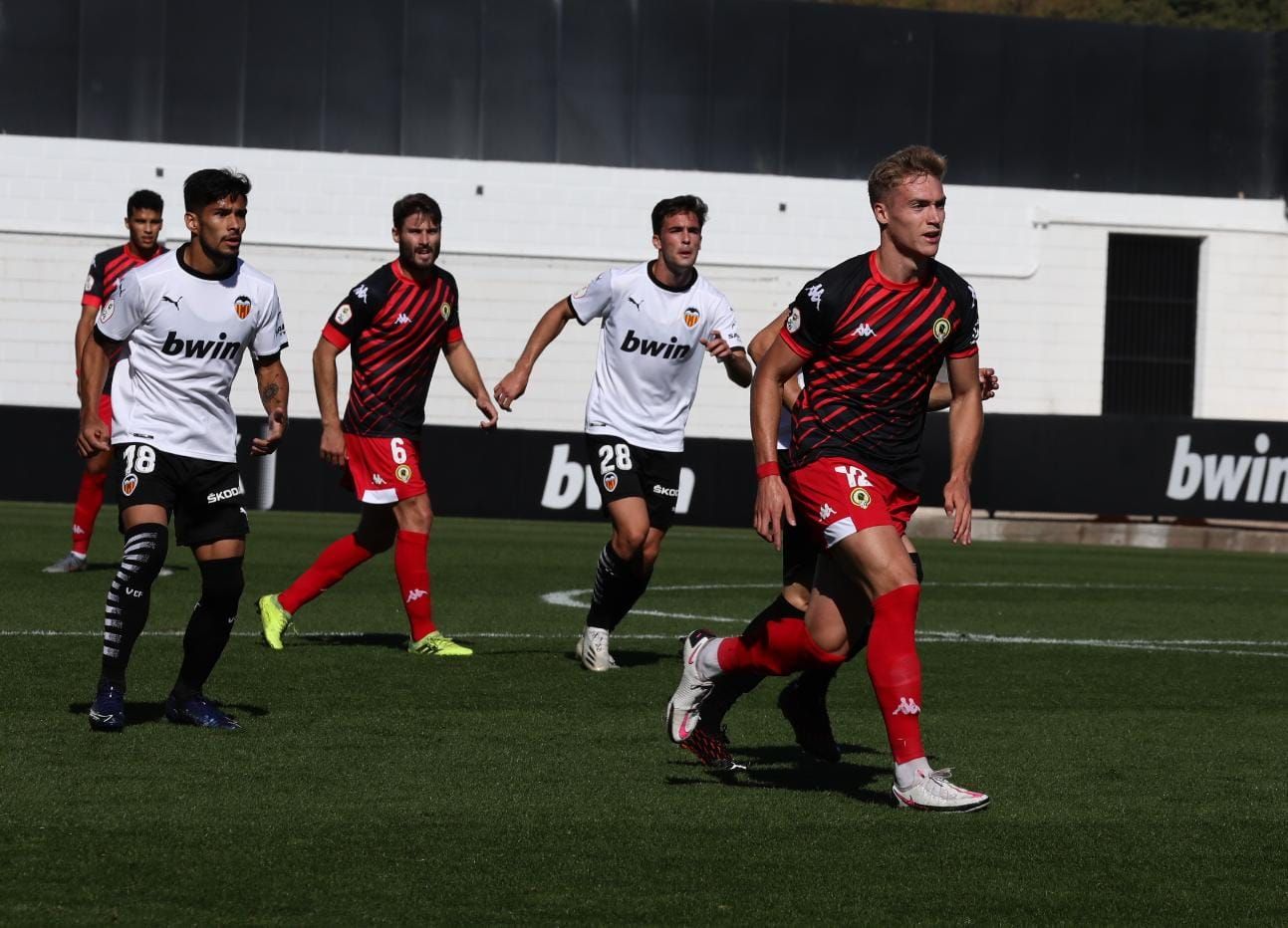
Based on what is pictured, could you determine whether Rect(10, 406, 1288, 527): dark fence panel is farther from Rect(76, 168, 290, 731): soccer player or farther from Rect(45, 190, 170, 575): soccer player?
Rect(76, 168, 290, 731): soccer player

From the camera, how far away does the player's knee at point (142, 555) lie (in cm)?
727

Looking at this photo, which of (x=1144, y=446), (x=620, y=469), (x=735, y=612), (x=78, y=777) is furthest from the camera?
(x=1144, y=446)

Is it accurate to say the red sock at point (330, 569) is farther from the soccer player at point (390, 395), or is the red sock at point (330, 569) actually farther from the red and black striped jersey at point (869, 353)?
the red and black striped jersey at point (869, 353)

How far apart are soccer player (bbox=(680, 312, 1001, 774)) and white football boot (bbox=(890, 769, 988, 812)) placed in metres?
0.60

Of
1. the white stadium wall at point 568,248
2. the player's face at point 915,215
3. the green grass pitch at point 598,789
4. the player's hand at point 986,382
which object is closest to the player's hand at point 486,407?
the green grass pitch at point 598,789

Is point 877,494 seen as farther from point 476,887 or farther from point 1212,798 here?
point 476,887

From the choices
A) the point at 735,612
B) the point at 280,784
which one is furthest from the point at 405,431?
the point at 280,784

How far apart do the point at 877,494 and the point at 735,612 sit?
6512 millimetres

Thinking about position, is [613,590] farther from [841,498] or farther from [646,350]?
[841,498]

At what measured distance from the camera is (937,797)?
5.94 metres

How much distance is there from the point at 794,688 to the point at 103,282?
754cm

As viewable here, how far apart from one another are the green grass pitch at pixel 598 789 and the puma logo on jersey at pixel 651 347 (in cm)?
153

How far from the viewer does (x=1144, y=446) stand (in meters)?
24.3

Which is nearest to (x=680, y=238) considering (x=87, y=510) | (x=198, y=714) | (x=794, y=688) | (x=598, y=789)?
(x=794, y=688)
